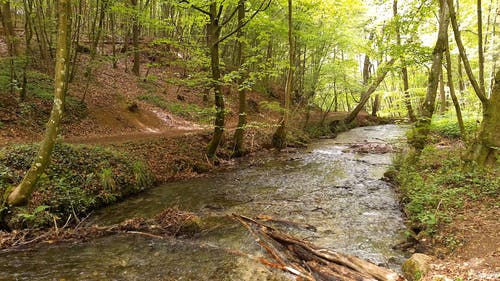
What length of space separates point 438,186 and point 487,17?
1887 cm

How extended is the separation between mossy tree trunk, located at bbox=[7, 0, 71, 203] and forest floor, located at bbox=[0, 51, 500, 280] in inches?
174

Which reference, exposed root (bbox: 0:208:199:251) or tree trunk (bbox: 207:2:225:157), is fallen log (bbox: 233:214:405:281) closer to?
exposed root (bbox: 0:208:199:251)

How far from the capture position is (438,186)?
793 cm

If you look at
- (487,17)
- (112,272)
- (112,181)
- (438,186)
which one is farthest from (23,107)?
(487,17)

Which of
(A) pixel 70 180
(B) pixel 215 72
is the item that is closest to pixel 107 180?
(A) pixel 70 180

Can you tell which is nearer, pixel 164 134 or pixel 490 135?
pixel 490 135

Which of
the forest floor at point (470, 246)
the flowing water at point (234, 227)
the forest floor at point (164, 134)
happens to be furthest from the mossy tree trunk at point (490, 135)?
the flowing water at point (234, 227)

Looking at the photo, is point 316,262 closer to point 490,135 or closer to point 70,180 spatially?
point 490,135

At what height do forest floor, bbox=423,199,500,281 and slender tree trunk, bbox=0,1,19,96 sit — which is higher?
slender tree trunk, bbox=0,1,19,96

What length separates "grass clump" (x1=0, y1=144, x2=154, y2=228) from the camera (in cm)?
694

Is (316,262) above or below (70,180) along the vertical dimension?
below

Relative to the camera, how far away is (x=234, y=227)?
7.26 metres

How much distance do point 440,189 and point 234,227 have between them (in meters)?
5.29

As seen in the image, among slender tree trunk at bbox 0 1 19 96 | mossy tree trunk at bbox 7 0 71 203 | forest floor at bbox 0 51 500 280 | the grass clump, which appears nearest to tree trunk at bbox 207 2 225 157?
forest floor at bbox 0 51 500 280
